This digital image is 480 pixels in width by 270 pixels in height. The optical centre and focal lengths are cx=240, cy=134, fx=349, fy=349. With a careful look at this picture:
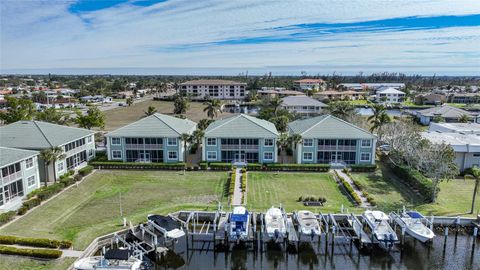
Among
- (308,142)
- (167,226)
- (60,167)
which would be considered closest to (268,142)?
(308,142)

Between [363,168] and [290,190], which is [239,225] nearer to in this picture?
[290,190]

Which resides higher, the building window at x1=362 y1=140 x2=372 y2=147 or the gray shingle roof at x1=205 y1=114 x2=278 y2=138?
the gray shingle roof at x1=205 y1=114 x2=278 y2=138

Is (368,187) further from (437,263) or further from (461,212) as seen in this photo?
(437,263)

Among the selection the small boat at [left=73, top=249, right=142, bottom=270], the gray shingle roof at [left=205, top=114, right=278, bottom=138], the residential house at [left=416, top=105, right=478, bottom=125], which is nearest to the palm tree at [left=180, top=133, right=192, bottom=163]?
the gray shingle roof at [left=205, top=114, right=278, bottom=138]

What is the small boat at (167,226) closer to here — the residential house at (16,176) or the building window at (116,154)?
the residential house at (16,176)

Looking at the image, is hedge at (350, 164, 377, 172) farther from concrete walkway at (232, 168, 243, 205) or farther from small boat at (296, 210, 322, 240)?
small boat at (296, 210, 322, 240)

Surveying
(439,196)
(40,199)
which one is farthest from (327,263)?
(40,199)
